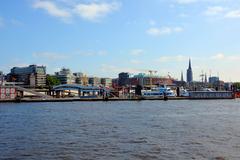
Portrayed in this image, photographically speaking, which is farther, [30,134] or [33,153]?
[30,134]

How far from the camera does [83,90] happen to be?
166375 millimetres

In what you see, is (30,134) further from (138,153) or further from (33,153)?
(138,153)

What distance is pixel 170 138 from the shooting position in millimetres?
31797

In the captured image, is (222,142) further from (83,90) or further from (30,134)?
(83,90)

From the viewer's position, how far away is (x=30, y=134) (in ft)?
117

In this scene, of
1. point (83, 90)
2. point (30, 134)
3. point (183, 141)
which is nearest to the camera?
point (183, 141)

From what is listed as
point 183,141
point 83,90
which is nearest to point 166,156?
point 183,141

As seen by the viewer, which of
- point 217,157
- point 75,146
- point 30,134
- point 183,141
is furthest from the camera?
point 30,134

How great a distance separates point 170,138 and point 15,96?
104 m

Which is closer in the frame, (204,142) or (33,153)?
(33,153)

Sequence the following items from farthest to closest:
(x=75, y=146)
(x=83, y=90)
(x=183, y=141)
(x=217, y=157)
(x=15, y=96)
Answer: (x=83, y=90) → (x=15, y=96) → (x=183, y=141) → (x=75, y=146) → (x=217, y=157)

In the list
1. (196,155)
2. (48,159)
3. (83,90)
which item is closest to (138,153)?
(196,155)

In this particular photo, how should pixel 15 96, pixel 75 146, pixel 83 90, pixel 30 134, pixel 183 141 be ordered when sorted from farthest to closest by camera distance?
pixel 83 90, pixel 15 96, pixel 30 134, pixel 183 141, pixel 75 146

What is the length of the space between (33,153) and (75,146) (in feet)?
11.2
